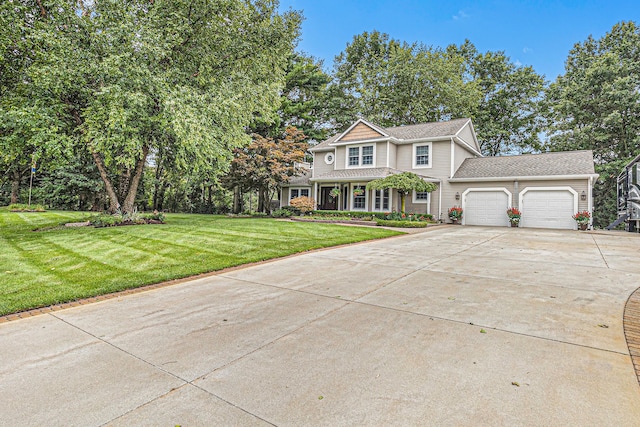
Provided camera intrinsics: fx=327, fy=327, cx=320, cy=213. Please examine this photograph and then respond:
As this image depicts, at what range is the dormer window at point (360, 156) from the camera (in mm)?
19859

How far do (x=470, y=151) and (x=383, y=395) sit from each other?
69.7 feet

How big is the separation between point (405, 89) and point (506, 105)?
8.72m

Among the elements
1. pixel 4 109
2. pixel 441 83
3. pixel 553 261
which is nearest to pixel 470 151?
pixel 441 83

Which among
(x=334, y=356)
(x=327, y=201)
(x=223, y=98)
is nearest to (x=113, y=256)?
(x=334, y=356)

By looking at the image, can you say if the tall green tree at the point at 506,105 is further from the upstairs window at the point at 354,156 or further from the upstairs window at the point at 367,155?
the upstairs window at the point at 354,156

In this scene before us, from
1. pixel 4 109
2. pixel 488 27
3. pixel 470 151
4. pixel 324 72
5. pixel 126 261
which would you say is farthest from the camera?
pixel 324 72

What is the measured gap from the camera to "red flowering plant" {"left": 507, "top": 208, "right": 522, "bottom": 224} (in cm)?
1591

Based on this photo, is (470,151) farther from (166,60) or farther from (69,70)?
(69,70)

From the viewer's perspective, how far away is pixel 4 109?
10789 mm

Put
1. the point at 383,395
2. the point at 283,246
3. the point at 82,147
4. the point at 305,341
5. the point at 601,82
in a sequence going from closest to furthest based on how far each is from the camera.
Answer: the point at 383,395 < the point at 305,341 < the point at 283,246 < the point at 82,147 < the point at 601,82

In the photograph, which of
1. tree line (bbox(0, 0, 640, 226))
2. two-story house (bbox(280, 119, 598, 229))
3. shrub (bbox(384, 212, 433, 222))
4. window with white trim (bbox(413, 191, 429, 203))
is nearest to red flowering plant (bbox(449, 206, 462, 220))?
two-story house (bbox(280, 119, 598, 229))

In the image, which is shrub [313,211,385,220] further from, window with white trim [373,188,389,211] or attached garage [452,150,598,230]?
attached garage [452,150,598,230]

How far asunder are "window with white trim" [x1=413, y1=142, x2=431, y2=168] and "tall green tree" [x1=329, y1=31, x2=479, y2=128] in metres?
10.4

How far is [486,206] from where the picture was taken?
17.3 m
